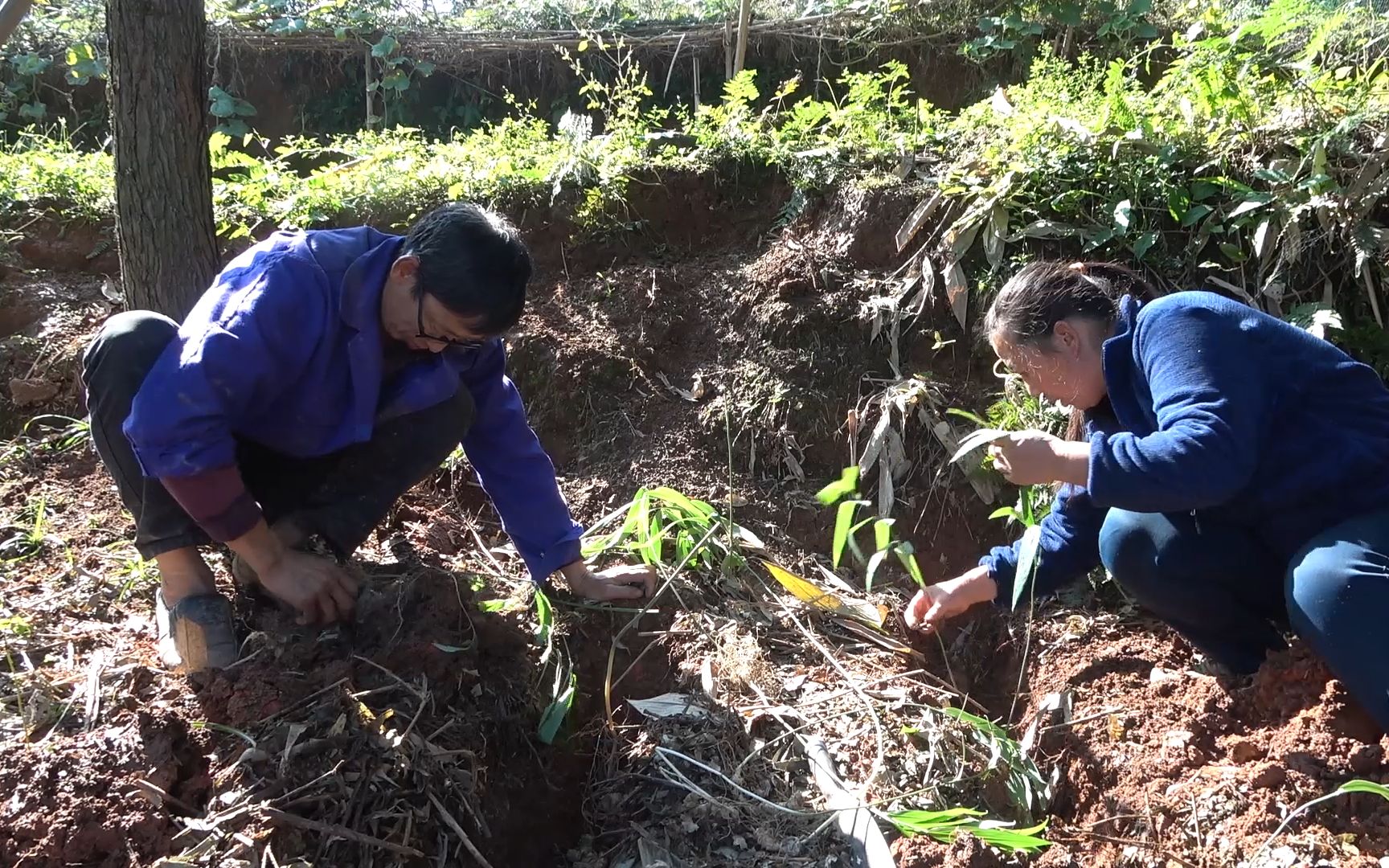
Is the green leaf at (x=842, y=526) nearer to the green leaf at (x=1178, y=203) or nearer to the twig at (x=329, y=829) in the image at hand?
the twig at (x=329, y=829)

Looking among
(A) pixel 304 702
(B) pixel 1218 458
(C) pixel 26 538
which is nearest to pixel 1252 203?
(B) pixel 1218 458

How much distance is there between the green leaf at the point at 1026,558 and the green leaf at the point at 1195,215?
119 cm

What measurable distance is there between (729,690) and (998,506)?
41.4 inches

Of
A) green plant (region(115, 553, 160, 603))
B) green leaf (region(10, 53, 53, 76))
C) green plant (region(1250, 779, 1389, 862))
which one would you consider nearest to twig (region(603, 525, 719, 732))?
green plant (region(115, 553, 160, 603))

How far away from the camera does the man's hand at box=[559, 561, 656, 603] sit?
83.7 inches

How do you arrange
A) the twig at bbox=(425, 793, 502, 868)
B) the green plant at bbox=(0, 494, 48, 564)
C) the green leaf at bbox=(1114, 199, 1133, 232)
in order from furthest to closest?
the green leaf at bbox=(1114, 199, 1133, 232), the green plant at bbox=(0, 494, 48, 564), the twig at bbox=(425, 793, 502, 868)

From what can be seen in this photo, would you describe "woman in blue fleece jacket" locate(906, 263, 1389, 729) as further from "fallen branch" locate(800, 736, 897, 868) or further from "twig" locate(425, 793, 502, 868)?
"twig" locate(425, 793, 502, 868)

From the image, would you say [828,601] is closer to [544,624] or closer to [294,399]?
[544,624]

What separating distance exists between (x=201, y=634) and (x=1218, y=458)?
75.5 inches

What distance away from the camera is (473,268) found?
5.42 ft

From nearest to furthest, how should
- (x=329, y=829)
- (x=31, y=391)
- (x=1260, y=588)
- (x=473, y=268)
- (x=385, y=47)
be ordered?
(x=329, y=829) → (x=473, y=268) → (x=1260, y=588) → (x=31, y=391) → (x=385, y=47)

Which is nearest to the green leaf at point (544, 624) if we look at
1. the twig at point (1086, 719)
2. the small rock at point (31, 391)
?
the twig at point (1086, 719)

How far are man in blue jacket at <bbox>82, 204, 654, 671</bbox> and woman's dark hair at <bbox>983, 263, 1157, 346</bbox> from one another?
995 millimetres

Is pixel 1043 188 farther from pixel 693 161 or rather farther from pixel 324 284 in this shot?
pixel 324 284
